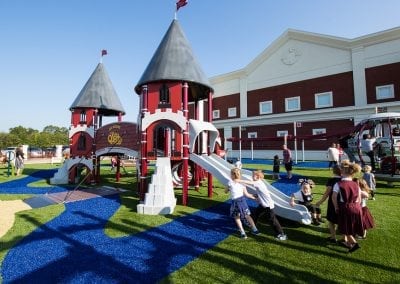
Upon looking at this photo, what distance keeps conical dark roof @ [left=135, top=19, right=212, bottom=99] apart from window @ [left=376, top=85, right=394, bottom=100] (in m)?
19.4

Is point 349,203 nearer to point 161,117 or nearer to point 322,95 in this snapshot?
point 161,117

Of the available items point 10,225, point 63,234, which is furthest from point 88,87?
point 63,234

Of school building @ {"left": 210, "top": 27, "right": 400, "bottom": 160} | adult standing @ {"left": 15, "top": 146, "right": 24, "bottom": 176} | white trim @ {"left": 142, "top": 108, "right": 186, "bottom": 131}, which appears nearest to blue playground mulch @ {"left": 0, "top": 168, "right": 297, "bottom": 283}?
white trim @ {"left": 142, "top": 108, "right": 186, "bottom": 131}

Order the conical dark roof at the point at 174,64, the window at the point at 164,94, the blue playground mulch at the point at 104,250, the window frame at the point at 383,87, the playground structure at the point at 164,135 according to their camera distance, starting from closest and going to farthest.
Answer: the blue playground mulch at the point at 104,250 < the playground structure at the point at 164,135 < the conical dark roof at the point at 174,64 < the window at the point at 164,94 < the window frame at the point at 383,87

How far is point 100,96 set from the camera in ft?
57.4

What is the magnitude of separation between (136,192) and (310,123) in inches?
827

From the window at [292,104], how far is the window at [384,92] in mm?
7261

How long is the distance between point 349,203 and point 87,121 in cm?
1595

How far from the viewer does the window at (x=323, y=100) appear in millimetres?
25875

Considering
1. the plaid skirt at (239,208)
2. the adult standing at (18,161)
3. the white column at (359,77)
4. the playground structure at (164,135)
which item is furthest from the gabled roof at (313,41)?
the plaid skirt at (239,208)

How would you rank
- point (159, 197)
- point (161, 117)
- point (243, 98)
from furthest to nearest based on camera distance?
point (243, 98) < point (161, 117) < point (159, 197)

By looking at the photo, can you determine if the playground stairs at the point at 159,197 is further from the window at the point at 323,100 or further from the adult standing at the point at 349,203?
the window at the point at 323,100

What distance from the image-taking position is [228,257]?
5.20m

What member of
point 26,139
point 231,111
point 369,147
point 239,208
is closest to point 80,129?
point 239,208
